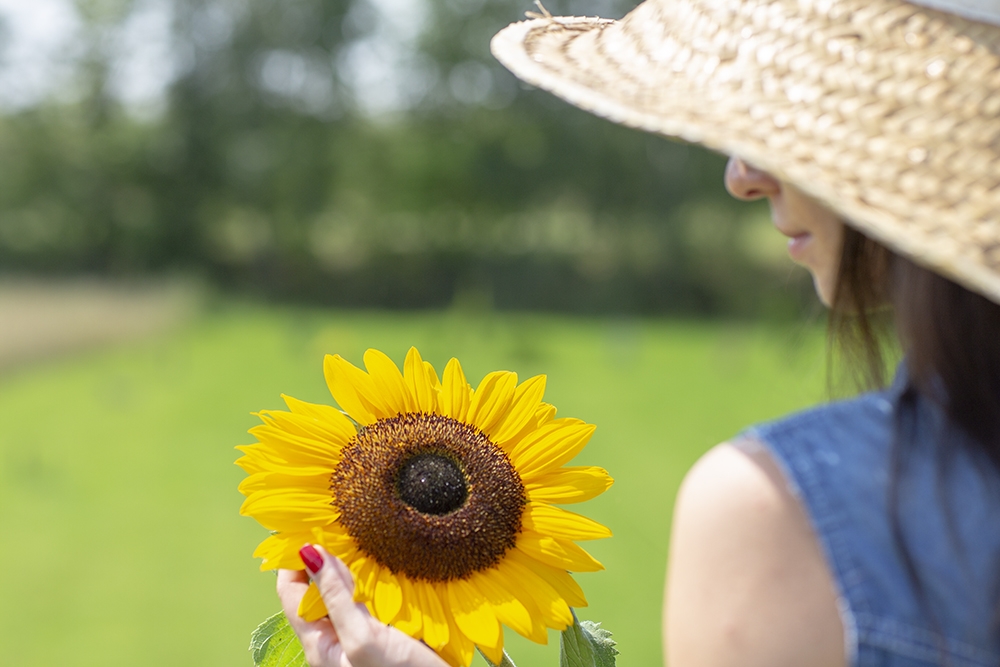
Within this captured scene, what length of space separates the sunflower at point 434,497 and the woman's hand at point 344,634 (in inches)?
0.5

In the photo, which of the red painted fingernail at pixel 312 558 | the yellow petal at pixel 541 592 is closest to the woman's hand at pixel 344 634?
the red painted fingernail at pixel 312 558

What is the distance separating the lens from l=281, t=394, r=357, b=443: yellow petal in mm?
901

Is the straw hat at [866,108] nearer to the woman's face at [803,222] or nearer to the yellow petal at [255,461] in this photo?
the woman's face at [803,222]

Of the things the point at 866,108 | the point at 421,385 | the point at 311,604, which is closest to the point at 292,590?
the point at 311,604

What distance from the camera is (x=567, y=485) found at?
3.05ft

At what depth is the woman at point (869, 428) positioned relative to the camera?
29.8 inches

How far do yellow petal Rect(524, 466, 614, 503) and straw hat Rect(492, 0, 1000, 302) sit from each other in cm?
34

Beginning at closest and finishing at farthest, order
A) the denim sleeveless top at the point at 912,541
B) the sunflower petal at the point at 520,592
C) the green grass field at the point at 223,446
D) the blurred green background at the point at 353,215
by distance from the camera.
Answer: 1. the denim sleeveless top at the point at 912,541
2. the sunflower petal at the point at 520,592
3. the green grass field at the point at 223,446
4. the blurred green background at the point at 353,215

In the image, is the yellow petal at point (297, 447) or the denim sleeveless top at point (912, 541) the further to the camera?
the yellow petal at point (297, 447)

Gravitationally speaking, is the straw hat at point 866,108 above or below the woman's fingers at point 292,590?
above

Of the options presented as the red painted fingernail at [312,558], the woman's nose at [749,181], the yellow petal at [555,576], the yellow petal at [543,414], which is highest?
the woman's nose at [749,181]

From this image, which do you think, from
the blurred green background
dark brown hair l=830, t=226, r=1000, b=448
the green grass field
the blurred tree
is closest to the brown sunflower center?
dark brown hair l=830, t=226, r=1000, b=448

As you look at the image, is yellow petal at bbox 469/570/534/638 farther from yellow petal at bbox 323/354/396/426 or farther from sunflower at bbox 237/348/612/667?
yellow petal at bbox 323/354/396/426

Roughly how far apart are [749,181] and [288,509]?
21.6 inches
